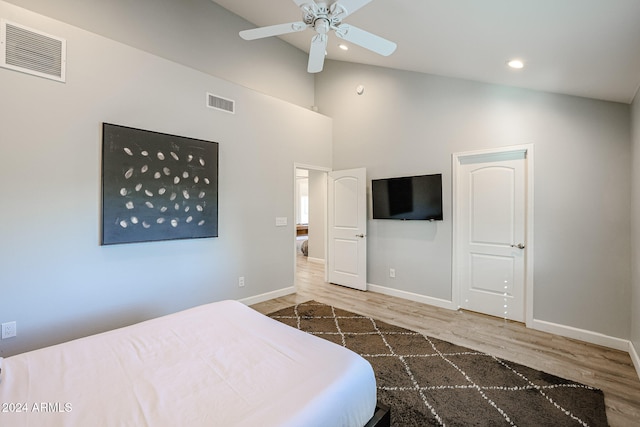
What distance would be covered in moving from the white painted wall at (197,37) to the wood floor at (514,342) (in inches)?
138

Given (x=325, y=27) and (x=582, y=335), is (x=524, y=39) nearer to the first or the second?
(x=325, y=27)

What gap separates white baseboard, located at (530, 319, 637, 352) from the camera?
285 centimetres

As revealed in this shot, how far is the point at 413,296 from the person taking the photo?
4.31 m

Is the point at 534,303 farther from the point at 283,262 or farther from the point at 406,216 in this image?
the point at 283,262

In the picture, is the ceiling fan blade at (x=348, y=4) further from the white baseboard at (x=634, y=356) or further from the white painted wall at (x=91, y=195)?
the white baseboard at (x=634, y=356)

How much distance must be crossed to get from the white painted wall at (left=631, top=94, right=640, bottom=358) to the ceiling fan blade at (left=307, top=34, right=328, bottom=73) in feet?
8.97

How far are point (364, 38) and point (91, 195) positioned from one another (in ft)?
9.16

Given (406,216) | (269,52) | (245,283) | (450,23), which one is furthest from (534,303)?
(269,52)

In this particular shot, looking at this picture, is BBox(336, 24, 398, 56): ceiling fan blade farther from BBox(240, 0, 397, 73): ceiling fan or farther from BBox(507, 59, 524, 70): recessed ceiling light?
BBox(507, 59, 524, 70): recessed ceiling light

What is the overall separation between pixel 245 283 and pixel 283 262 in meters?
0.71

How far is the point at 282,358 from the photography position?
150 centimetres

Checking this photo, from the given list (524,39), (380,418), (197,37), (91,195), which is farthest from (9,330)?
(524,39)

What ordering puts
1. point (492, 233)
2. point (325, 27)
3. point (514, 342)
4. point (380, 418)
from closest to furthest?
point (380, 418) < point (325, 27) < point (514, 342) < point (492, 233)

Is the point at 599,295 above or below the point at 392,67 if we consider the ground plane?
below
